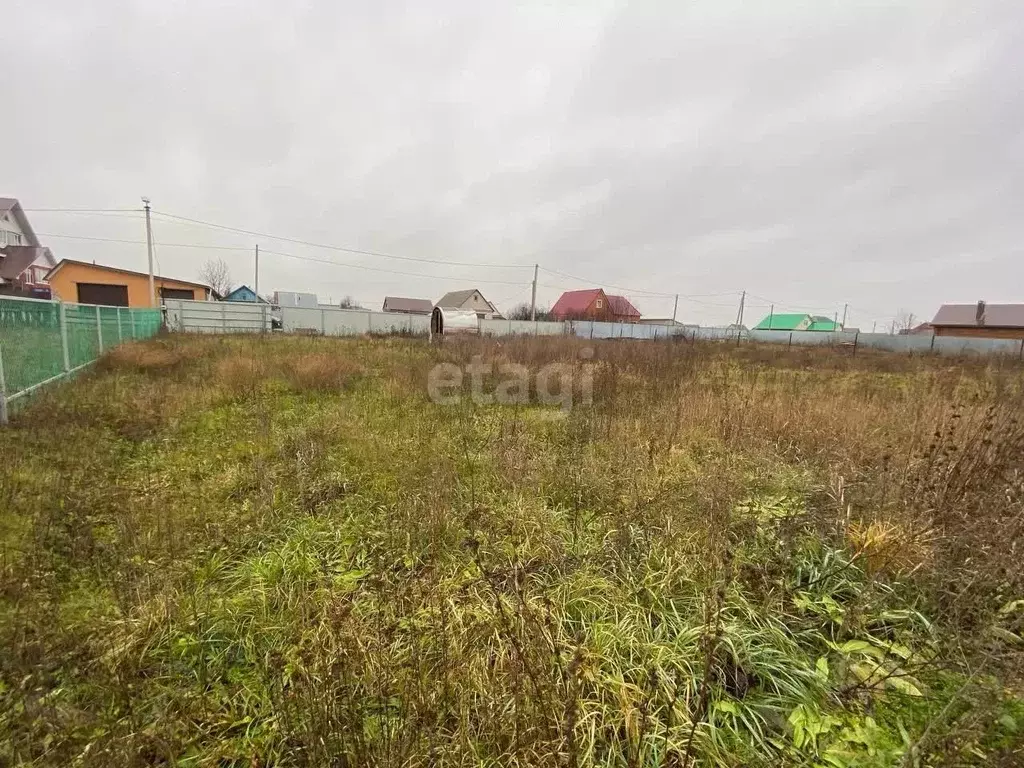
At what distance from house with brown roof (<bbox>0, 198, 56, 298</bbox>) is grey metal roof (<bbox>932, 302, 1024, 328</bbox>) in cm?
Answer: 6458

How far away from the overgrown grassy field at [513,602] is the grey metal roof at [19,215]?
48.7 metres

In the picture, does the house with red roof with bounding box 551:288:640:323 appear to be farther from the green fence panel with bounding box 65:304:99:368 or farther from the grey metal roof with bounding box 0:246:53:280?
the grey metal roof with bounding box 0:246:53:280

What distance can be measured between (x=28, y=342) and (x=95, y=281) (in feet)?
79.5

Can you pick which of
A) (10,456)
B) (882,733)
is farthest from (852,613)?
(10,456)

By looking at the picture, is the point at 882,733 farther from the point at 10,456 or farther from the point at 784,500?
the point at 10,456

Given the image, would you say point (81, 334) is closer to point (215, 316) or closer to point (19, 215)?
point (215, 316)

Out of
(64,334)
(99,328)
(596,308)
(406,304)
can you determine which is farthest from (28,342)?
(406,304)

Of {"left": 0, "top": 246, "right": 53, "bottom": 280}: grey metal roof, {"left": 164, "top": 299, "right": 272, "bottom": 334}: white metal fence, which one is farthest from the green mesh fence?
{"left": 0, "top": 246, "right": 53, "bottom": 280}: grey metal roof

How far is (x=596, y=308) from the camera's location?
36906 millimetres

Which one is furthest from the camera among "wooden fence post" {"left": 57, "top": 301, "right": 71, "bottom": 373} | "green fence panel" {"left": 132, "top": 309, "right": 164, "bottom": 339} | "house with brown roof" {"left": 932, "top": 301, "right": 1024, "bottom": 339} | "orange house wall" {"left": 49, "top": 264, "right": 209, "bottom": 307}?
"house with brown roof" {"left": 932, "top": 301, "right": 1024, "bottom": 339}

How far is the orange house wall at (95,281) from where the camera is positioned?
68.6ft

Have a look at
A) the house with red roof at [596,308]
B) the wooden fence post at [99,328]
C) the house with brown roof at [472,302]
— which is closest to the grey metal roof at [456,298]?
the house with brown roof at [472,302]

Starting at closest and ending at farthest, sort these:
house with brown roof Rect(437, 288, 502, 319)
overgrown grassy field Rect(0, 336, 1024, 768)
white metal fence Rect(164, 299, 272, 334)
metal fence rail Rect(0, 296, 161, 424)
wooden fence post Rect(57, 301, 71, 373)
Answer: overgrown grassy field Rect(0, 336, 1024, 768)
metal fence rail Rect(0, 296, 161, 424)
wooden fence post Rect(57, 301, 71, 373)
white metal fence Rect(164, 299, 272, 334)
house with brown roof Rect(437, 288, 502, 319)

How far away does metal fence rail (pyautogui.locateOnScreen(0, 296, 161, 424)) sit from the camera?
4.39 meters
